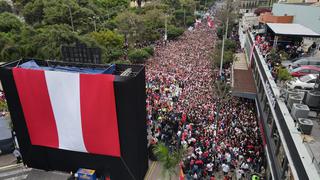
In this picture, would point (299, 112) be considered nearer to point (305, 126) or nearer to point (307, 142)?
point (305, 126)

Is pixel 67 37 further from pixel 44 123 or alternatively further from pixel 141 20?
pixel 44 123

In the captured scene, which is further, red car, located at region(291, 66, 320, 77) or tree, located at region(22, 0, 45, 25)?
tree, located at region(22, 0, 45, 25)

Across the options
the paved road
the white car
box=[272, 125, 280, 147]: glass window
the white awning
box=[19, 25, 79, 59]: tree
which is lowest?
the paved road

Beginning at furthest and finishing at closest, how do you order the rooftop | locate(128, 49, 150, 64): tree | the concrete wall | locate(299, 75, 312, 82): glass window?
locate(128, 49, 150, 64): tree < the concrete wall < locate(299, 75, 312, 82): glass window < the rooftop

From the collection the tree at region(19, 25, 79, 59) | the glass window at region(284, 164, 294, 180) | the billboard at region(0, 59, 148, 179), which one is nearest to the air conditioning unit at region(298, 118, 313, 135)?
the glass window at region(284, 164, 294, 180)

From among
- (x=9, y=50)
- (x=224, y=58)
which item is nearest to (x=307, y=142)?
(x=224, y=58)

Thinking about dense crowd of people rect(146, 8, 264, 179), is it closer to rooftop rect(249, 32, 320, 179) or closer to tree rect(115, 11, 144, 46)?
rooftop rect(249, 32, 320, 179)

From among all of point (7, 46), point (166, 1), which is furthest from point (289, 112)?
point (166, 1)

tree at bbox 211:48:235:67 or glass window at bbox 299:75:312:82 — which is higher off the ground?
glass window at bbox 299:75:312:82
